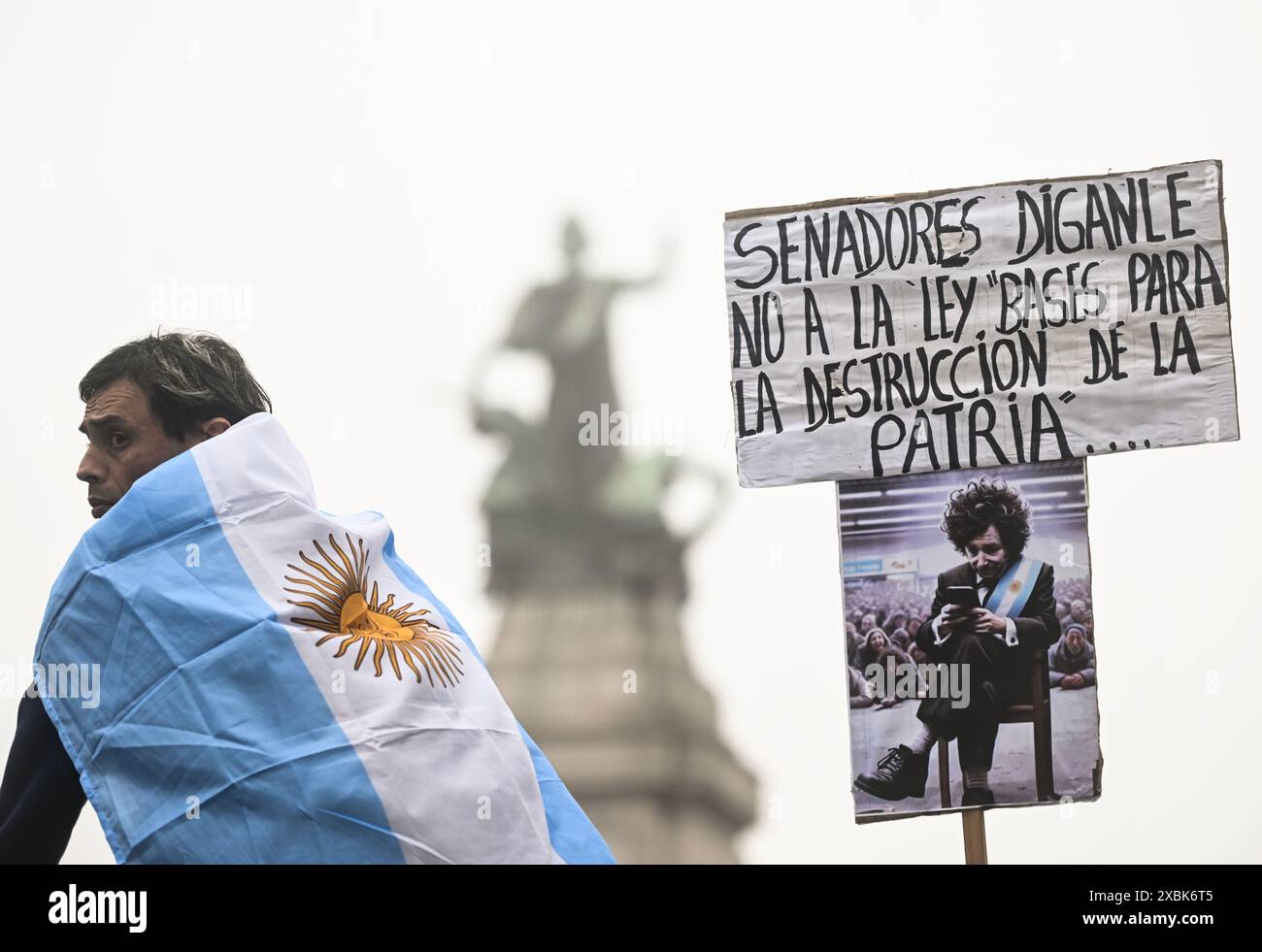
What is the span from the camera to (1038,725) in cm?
297

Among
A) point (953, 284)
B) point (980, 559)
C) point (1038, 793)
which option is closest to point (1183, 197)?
point (953, 284)

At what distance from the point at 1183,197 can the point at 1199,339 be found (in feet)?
1.08

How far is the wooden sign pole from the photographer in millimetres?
2887

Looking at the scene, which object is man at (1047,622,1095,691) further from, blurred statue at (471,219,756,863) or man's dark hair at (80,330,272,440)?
blurred statue at (471,219,756,863)

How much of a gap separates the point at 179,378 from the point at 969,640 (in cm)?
191

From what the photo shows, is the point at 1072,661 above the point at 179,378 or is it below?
below

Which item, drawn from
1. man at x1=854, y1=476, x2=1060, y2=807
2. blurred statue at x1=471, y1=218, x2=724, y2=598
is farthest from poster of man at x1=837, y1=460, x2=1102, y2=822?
blurred statue at x1=471, y1=218, x2=724, y2=598

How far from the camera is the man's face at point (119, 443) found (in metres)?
1.71

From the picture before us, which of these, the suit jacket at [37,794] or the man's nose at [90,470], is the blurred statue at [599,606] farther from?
the suit jacket at [37,794]

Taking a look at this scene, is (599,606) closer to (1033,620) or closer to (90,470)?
(1033,620)

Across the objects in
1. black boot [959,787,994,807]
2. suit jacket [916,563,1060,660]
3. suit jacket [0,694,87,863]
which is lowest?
black boot [959,787,994,807]

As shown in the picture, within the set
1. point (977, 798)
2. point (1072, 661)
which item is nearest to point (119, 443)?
point (977, 798)

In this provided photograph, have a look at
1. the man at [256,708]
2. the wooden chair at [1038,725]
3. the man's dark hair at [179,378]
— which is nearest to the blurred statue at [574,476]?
the wooden chair at [1038,725]

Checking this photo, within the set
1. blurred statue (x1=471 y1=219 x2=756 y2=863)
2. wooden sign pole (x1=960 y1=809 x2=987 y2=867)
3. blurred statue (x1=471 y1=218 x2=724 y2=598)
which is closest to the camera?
wooden sign pole (x1=960 y1=809 x2=987 y2=867)
